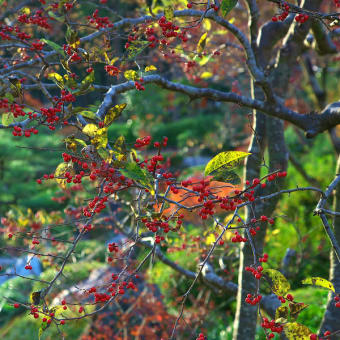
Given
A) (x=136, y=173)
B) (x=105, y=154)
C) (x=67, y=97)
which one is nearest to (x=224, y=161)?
(x=136, y=173)

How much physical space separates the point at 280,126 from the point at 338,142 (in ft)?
1.97

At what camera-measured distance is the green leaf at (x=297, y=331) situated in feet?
5.83

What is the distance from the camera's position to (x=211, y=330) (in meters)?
6.39

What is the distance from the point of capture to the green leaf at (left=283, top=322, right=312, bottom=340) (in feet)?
5.83

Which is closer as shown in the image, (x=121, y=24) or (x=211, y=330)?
(x=121, y=24)

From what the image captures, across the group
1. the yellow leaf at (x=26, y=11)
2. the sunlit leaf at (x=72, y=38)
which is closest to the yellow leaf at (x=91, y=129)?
the sunlit leaf at (x=72, y=38)

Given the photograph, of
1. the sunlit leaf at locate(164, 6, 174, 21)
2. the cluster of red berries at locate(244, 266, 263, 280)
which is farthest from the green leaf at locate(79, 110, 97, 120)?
the cluster of red berries at locate(244, 266, 263, 280)

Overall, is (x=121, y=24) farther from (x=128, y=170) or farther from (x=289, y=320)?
(x=289, y=320)

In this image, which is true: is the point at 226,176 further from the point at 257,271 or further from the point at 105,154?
the point at 105,154

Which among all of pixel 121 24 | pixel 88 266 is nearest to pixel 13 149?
pixel 88 266

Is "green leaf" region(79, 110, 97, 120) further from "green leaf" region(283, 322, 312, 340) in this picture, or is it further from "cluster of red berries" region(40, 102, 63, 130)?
"green leaf" region(283, 322, 312, 340)

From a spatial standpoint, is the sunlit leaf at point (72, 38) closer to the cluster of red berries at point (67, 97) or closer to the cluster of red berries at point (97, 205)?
the cluster of red berries at point (67, 97)

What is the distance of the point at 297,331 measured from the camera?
1.79m

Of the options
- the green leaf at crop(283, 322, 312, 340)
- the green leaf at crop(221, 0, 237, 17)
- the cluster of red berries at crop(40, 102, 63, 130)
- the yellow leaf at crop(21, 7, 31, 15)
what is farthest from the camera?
the yellow leaf at crop(21, 7, 31, 15)
